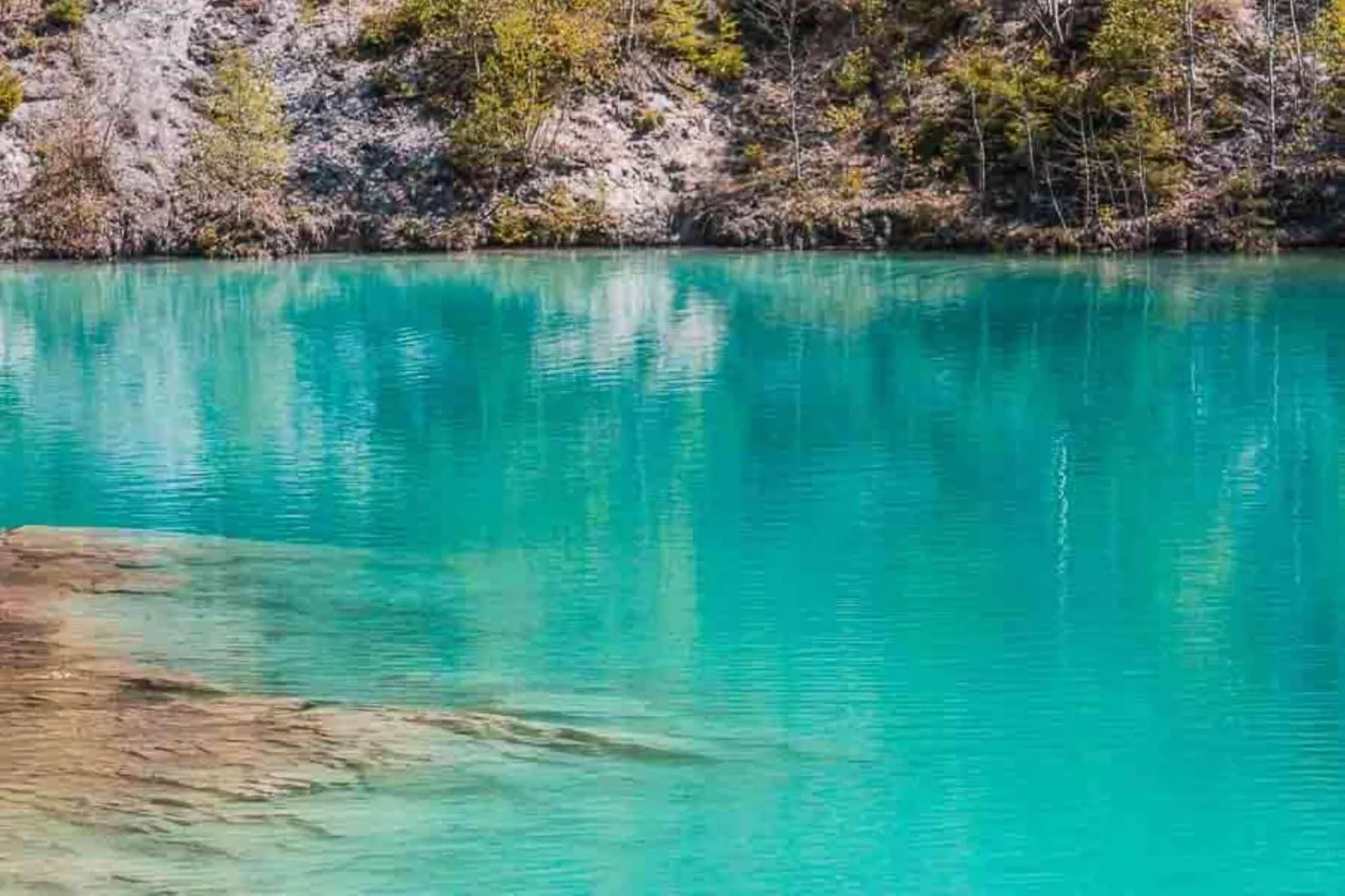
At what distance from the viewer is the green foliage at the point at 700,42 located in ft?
216

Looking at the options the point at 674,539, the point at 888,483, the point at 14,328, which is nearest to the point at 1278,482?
the point at 888,483

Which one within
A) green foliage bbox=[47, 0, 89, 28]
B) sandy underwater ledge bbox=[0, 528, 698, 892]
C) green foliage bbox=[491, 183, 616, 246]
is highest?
green foliage bbox=[47, 0, 89, 28]

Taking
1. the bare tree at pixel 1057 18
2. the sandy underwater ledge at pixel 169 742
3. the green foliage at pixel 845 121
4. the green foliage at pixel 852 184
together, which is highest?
the bare tree at pixel 1057 18

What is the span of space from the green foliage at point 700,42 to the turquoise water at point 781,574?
27201 millimetres

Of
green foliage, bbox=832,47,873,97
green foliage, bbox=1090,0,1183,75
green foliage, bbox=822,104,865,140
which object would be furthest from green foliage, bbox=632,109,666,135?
green foliage, bbox=1090,0,1183,75

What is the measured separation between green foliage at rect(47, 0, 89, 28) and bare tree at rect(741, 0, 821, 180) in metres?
24.0

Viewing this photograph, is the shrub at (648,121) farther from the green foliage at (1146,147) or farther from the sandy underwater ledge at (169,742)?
the sandy underwater ledge at (169,742)

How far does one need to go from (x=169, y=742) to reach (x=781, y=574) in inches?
276

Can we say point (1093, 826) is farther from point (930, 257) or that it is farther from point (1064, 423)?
point (930, 257)

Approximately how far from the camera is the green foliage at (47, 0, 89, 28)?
67.7m

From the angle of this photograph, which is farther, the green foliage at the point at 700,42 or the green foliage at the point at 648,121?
the green foliage at the point at 700,42

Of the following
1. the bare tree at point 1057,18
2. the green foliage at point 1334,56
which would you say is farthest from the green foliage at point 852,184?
the green foliage at point 1334,56

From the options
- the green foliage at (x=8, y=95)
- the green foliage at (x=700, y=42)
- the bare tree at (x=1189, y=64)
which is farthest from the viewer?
the green foliage at (x=700, y=42)

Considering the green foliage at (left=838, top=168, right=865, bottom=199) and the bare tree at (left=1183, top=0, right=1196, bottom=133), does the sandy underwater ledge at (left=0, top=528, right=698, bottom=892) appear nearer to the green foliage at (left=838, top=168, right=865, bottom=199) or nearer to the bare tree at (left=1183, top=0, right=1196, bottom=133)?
the green foliage at (left=838, top=168, right=865, bottom=199)
